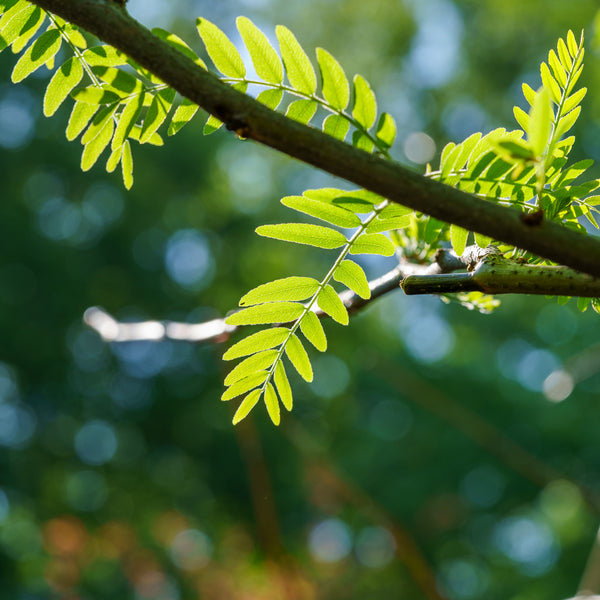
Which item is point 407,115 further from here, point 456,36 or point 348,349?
point 348,349

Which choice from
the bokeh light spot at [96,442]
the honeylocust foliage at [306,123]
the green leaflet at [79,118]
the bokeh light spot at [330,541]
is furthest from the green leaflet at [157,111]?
the bokeh light spot at [330,541]

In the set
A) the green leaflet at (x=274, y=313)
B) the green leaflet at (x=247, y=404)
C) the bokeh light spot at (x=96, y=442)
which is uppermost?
the bokeh light spot at (x=96, y=442)

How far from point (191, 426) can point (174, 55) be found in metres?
10.3

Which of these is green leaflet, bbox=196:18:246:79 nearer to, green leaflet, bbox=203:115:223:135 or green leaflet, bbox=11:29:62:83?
green leaflet, bbox=203:115:223:135

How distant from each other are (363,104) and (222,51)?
19 centimetres

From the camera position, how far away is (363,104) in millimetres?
767

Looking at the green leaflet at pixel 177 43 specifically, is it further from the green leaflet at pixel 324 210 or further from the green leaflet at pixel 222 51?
the green leaflet at pixel 324 210

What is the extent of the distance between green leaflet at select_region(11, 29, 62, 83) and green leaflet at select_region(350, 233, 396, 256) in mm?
498

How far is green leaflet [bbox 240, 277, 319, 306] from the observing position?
0.87 meters

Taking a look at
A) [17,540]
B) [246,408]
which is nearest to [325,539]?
[17,540]

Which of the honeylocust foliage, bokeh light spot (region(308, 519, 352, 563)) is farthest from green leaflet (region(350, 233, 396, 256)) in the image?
bokeh light spot (region(308, 519, 352, 563))

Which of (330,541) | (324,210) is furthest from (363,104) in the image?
(330,541)

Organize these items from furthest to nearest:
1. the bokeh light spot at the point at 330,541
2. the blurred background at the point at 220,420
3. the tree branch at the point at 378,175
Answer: the bokeh light spot at the point at 330,541, the blurred background at the point at 220,420, the tree branch at the point at 378,175

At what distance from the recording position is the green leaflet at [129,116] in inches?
30.6
